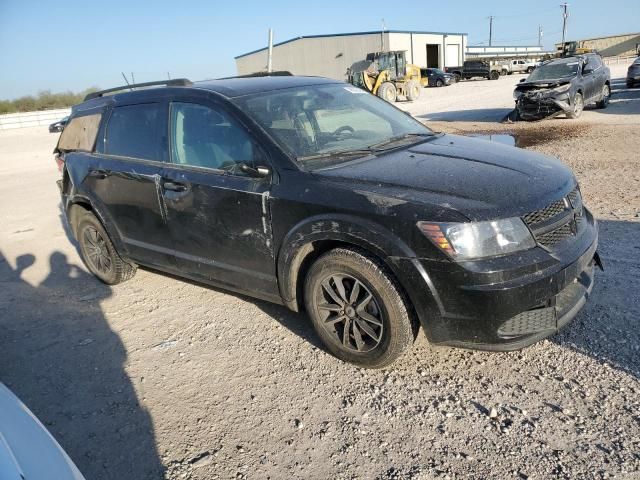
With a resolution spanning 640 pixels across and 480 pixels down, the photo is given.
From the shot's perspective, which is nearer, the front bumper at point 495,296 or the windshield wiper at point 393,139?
the front bumper at point 495,296

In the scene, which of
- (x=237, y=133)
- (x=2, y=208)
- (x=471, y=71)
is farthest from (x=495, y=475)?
(x=471, y=71)

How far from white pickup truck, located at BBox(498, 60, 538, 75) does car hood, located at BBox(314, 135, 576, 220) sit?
47.0m

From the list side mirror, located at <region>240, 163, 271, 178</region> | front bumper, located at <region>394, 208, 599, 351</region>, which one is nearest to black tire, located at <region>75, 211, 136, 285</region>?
side mirror, located at <region>240, 163, 271, 178</region>

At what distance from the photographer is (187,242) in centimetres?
403

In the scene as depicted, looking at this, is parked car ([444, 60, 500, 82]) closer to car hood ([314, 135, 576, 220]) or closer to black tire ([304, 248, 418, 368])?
car hood ([314, 135, 576, 220])

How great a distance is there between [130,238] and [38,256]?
8.68ft

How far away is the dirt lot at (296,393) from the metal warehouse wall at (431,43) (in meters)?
50.2

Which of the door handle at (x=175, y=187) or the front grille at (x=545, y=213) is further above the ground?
the door handle at (x=175, y=187)

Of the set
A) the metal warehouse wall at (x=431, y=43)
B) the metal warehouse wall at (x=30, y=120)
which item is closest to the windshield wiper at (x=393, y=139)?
the metal warehouse wall at (x=30, y=120)

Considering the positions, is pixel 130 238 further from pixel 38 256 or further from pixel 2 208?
pixel 2 208

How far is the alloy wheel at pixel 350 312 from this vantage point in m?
3.13

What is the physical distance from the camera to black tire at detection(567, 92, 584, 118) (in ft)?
47.0

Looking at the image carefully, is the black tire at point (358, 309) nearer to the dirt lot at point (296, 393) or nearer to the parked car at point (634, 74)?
the dirt lot at point (296, 393)

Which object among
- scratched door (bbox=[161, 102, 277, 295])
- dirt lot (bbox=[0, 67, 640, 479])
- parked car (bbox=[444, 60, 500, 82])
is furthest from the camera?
parked car (bbox=[444, 60, 500, 82])
